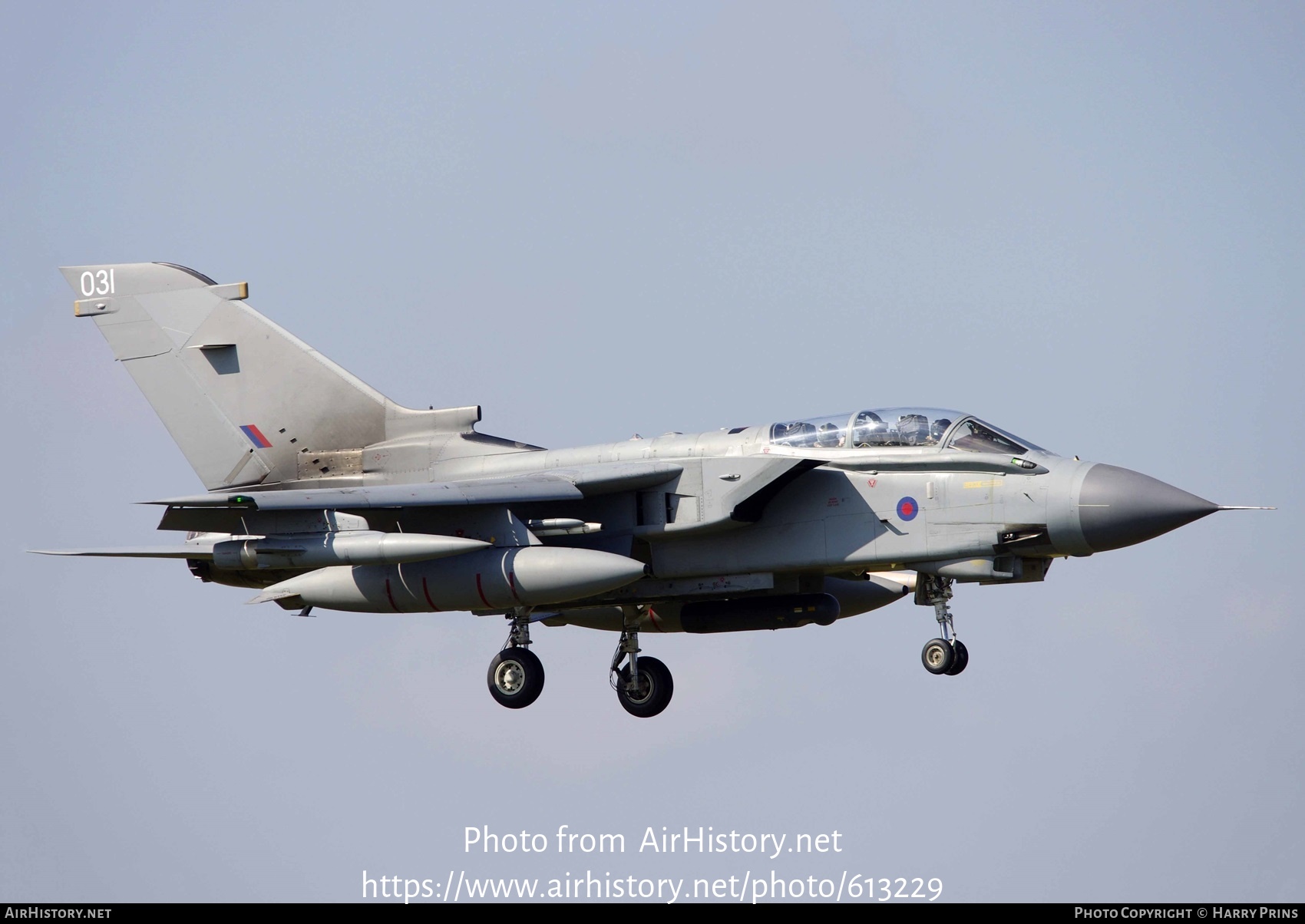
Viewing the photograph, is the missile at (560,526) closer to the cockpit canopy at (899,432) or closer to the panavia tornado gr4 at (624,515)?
the panavia tornado gr4 at (624,515)

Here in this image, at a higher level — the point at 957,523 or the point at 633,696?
the point at 957,523

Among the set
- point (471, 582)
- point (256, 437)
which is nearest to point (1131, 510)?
point (471, 582)

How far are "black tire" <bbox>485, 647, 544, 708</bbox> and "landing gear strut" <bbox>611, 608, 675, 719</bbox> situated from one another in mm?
1533

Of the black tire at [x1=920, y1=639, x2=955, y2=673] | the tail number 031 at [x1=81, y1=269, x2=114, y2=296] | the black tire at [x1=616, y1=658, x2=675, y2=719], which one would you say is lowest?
the black tire at [x1=616, y1=658, x2=675, y2=719]

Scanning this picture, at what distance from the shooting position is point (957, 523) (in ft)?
51.6

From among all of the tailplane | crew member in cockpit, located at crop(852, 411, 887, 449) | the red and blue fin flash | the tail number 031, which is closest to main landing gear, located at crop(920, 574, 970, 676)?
crew member in cockpit, located at crop(852, 411, 887, 449)

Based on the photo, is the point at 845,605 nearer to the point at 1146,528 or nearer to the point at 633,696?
the point at 633,696

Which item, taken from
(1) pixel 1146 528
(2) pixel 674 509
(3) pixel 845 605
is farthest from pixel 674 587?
(1) pixel 1146 528

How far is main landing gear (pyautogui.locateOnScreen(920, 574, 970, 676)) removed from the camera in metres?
17.1

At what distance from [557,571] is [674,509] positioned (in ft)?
5.21

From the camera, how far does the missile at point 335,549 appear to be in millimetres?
15789

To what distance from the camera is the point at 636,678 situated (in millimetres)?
18750

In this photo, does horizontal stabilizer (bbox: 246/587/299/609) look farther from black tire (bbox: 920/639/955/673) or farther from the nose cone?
the nose cone

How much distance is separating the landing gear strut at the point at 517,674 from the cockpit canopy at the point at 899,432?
149 inches
